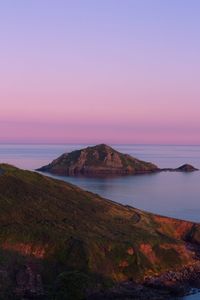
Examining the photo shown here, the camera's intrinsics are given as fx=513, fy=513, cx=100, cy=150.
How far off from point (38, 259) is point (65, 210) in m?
21.7

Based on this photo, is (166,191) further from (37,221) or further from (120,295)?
(120,295)

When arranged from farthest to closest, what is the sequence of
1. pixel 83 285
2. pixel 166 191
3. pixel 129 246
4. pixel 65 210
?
1. pixel 166 191
2. pixel 65 210
3. pixel 129 246
4. pixel 83 285

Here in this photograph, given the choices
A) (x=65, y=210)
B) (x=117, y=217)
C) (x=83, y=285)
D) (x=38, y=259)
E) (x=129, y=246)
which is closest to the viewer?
(x=83, y=285)

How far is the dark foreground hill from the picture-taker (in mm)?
69562

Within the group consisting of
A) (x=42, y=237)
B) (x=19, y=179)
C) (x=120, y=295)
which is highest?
(x=19, y=179)

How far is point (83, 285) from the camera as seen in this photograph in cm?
6119

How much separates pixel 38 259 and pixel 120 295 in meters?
13.8

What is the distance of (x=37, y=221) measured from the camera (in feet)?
284

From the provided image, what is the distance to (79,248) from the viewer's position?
7912cm

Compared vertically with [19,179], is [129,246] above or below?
below

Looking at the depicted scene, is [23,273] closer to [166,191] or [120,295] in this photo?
[120,295]

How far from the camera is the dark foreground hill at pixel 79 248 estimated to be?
228ft

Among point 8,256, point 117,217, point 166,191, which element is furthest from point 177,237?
point 166,191

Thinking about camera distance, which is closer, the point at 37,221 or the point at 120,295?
the point at 120,295
